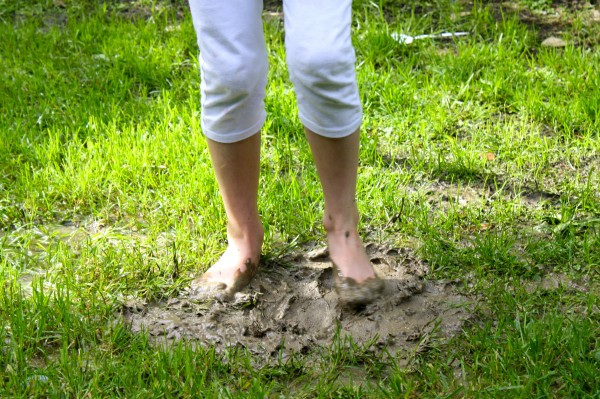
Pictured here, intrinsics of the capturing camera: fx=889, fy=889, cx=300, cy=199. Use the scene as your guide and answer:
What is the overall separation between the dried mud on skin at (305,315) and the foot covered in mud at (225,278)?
1.1 inches

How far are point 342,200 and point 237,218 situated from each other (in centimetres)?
35

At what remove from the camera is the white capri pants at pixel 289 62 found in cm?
228

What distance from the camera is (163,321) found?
263 cm

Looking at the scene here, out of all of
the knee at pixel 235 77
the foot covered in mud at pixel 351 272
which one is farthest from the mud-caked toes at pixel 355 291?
the knee at pixel 235 77

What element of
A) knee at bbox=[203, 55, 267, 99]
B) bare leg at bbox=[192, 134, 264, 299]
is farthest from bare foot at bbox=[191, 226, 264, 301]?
knee at bbox=[203, 55, 267, 99]

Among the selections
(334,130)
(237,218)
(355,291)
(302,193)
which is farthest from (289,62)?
(302,193)

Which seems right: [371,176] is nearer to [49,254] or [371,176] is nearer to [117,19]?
[49,254]

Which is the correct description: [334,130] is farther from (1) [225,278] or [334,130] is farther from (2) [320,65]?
(1) [225,278]

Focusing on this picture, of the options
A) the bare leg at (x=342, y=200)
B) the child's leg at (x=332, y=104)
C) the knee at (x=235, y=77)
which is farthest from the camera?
the bare leg at (x=342, y=200)

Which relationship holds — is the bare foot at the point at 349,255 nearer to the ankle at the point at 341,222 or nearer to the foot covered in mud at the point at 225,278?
the ankle at the point at 341,222

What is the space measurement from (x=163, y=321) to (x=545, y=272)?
1207 millimetres

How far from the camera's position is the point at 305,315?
2.67m

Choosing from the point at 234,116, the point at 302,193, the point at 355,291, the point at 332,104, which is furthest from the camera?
the point at 302,193

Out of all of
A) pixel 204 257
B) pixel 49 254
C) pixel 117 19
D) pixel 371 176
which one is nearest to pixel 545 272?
pixel 371 176
